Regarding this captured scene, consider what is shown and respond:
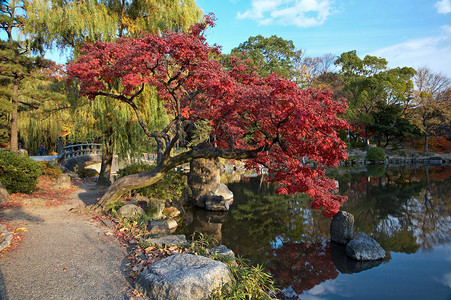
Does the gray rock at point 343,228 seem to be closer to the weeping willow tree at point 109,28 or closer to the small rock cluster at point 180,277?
the small rock cluster at point 180,277

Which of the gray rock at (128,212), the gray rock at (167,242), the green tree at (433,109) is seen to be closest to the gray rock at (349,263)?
the gray rock at (167,242)

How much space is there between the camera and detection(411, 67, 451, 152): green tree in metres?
28.9

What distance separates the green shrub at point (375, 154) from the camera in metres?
27.4

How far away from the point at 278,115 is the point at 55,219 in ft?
16.5

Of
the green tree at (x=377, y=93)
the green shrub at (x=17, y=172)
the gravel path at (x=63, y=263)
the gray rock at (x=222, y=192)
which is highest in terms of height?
the green tree at (x=377, y=93)

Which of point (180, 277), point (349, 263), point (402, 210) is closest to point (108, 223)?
point (180, 277)

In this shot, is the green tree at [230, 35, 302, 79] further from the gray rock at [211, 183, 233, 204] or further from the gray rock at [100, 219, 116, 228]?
the gray rock at [100, 219, 116, 228]

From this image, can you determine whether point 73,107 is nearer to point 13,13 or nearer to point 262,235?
point 13,13

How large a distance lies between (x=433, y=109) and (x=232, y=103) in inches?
1227

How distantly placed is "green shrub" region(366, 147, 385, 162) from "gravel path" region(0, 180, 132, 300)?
2730cm

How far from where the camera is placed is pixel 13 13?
31.9 feet

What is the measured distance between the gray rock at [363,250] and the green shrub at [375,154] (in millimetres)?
23624

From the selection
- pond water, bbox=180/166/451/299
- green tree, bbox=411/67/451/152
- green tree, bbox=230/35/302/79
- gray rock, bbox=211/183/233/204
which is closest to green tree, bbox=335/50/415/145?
green tree, bbox=411/67/451/152

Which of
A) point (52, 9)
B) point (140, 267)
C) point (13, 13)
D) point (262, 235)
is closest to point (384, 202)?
point (262, 235)
